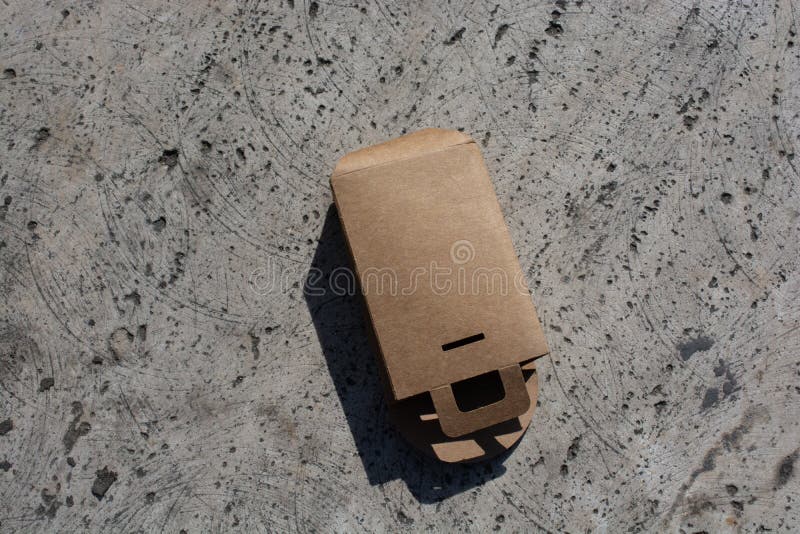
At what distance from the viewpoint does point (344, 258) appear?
1.47m

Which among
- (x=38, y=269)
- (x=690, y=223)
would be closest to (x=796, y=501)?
(x=690, y=223)

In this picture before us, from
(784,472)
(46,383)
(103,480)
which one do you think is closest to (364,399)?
(103,480)

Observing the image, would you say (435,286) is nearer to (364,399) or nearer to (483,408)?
(483,408)

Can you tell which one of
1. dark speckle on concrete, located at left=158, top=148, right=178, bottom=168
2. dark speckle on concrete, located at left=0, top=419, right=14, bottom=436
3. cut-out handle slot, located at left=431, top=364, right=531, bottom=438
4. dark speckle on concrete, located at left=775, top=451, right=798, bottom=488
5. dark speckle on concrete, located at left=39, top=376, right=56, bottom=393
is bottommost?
dark speckle on concrete, located at left=775, top=451, right=798, bottom=488

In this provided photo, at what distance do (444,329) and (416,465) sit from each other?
16.0 inches

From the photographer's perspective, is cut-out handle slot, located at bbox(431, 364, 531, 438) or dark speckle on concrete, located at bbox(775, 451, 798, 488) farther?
dark speckle on concrete, located at bbox(775, 451, 798, 488)

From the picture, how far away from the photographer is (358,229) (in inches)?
49.7

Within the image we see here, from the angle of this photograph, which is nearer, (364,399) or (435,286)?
(435,286)

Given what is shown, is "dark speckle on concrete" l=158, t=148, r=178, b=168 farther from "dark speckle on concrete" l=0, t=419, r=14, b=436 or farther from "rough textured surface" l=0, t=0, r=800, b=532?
"dark speckle on concrete" l=0, t=419, r=14, b=436

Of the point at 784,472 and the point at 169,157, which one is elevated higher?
the point at 169,157

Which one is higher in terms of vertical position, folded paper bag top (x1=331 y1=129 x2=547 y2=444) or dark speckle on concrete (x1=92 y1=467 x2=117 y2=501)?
folded paper bag top (x1=331 y1=129 x2=547 y2=444)

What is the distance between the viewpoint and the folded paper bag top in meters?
1.24

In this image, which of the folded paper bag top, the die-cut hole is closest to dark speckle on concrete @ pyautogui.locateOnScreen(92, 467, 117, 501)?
the folded paper bag top

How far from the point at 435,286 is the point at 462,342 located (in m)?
0.14
